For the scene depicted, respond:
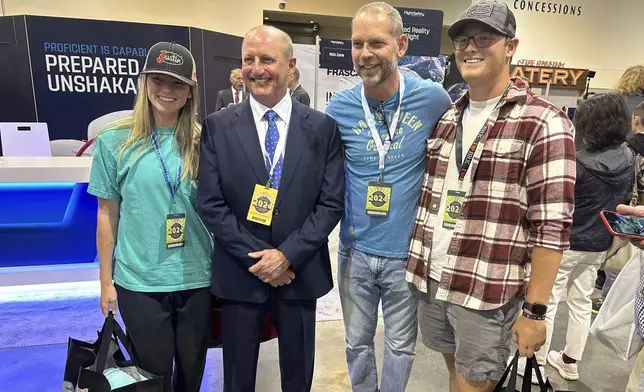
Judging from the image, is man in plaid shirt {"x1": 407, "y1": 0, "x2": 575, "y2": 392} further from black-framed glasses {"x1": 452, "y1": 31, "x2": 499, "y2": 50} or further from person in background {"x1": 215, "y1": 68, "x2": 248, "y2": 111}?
person in background {"x1": 215, "y1": 68, "x2": 248, "y2": 111}

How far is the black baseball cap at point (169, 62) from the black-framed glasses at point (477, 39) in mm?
971

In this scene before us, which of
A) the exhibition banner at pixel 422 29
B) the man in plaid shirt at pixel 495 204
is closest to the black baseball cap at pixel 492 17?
the man in plaid shirt at pixel 495 204

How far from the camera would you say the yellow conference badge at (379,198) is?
1.71 m

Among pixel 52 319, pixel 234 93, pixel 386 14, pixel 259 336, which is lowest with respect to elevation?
pixel 52 319

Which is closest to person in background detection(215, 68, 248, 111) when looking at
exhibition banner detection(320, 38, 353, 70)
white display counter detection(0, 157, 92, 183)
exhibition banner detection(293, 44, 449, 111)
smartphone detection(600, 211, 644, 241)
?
exhibition banner detection(293, 44, 449, 111)

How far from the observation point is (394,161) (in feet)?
5.59

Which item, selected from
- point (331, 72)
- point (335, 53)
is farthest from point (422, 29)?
point (331, 72)

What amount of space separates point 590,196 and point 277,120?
6.25 feet

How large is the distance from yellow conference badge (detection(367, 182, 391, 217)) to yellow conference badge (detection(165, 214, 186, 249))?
2.41 ft

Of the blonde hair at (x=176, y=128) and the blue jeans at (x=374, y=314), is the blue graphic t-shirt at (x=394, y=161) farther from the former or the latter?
the blonde hair at (x=176, y=128)

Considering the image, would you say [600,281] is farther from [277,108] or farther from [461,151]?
[277,108]

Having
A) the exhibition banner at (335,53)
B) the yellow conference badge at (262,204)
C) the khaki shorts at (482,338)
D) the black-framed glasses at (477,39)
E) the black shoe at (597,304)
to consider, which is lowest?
the black shoe at (597,304)

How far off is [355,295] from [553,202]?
0.88 m

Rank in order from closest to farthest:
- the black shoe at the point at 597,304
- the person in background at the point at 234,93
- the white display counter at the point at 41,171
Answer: the white display counter at the point at 41,171 → the black shoe at the point at 597,304 → the person in background at the point at 234,93
